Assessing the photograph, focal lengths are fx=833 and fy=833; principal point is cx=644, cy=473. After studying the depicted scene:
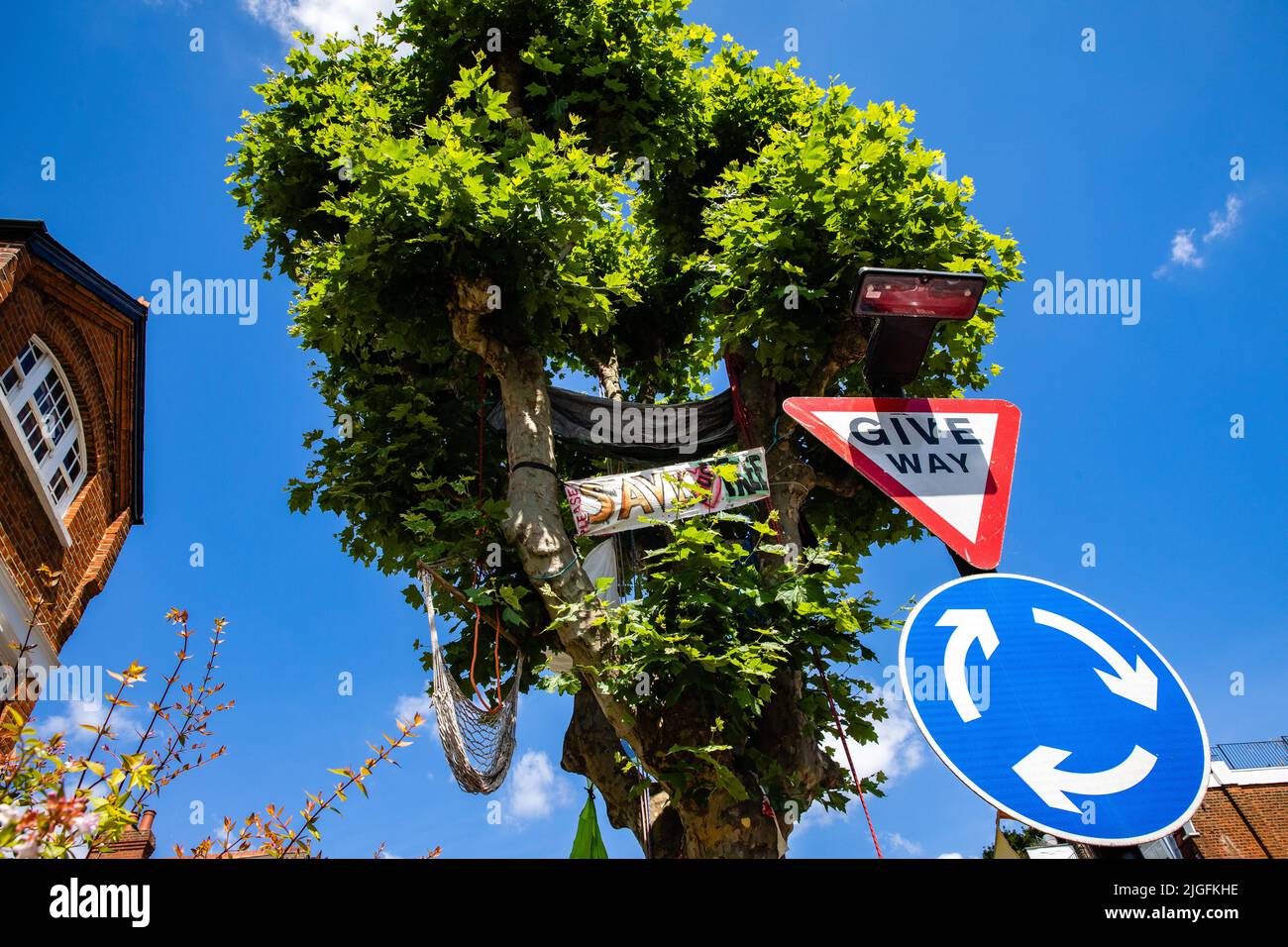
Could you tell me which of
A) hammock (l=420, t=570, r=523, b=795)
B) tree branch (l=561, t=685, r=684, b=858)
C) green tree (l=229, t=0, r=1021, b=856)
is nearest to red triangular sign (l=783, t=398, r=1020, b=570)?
green tree (l=229, t=0, r=1021, b=856)

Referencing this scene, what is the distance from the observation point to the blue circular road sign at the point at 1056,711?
8.97 ft

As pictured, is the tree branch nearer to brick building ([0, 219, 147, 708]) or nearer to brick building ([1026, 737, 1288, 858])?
brick building ([0, 219, 147, 708])

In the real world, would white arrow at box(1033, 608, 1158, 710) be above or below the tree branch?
above

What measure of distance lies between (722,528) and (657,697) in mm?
3224

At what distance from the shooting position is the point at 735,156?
12234 millimetres

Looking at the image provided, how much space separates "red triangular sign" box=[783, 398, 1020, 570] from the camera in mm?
4191

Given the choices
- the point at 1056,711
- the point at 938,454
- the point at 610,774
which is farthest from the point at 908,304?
the point at 610,774

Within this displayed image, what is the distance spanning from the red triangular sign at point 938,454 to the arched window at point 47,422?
35.6 feet

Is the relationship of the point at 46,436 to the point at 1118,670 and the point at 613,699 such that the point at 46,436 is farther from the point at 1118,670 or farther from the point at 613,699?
the point at 1118,670

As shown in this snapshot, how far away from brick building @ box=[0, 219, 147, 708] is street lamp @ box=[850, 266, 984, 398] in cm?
1002

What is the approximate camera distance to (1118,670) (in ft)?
10.2

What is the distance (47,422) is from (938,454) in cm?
1301
